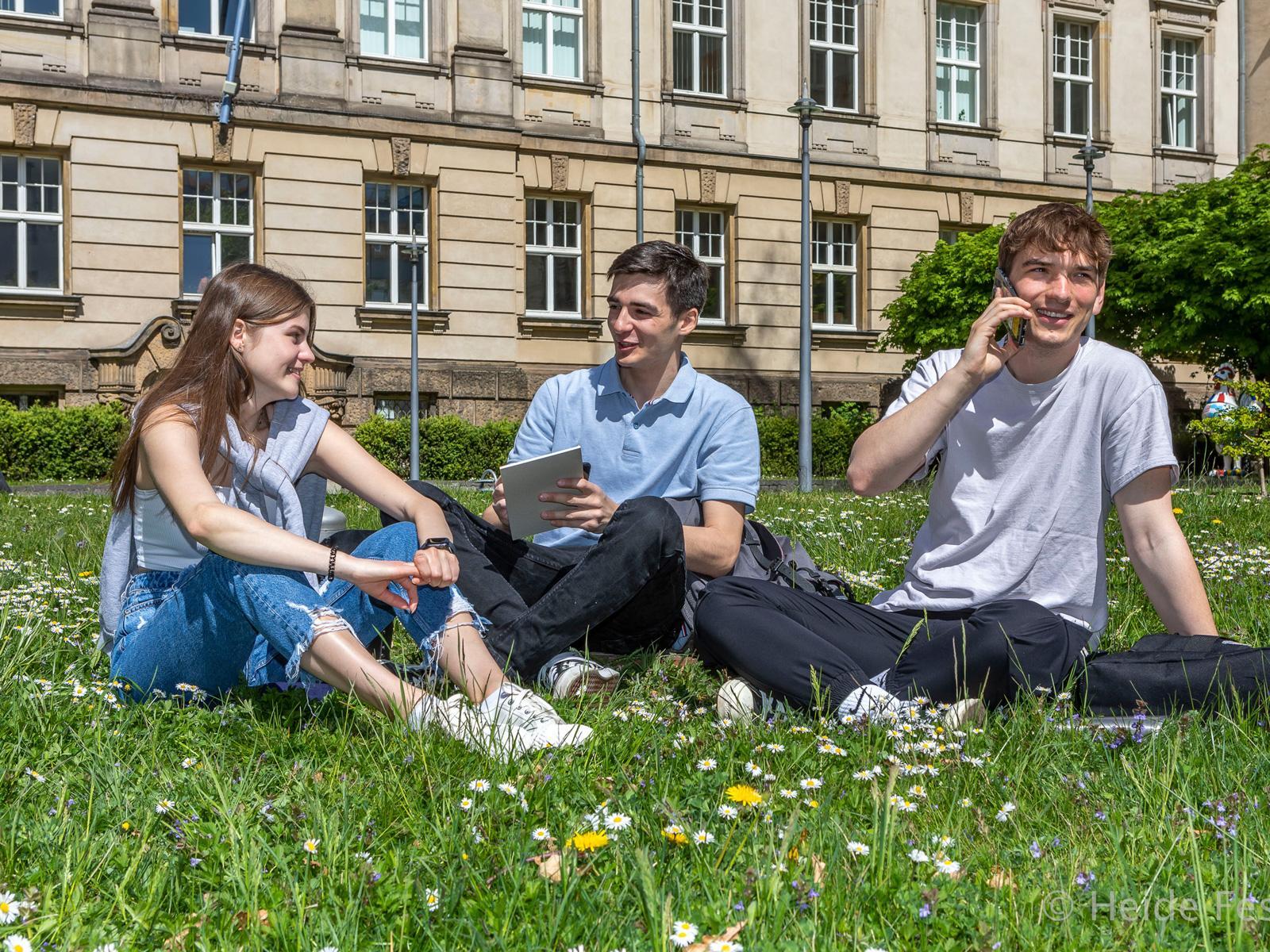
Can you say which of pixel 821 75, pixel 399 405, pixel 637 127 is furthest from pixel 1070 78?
pixel 399 405

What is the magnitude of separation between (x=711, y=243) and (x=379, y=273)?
6.41 metres

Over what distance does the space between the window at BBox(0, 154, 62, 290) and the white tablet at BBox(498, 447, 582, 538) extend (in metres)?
16.9

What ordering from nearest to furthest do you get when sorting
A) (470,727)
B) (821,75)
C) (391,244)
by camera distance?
(470,727) → (391,244) → (821,75)

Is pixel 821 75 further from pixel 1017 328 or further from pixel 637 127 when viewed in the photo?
pixel 1017 328

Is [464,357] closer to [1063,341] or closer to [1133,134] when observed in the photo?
[1133,134]

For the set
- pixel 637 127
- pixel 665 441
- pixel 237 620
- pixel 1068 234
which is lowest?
pixel 237 620

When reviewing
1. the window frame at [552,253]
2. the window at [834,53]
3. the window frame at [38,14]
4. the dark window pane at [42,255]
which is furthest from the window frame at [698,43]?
the dark window pane at [42,255]

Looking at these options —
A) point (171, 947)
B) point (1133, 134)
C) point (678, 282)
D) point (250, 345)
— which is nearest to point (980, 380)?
point (678, 282)

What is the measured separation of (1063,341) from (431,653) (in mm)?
2012

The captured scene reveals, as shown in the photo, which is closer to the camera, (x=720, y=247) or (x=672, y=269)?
(x=672, y=269)

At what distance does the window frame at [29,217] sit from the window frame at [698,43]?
1038 cm

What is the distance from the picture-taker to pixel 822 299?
78.3ft

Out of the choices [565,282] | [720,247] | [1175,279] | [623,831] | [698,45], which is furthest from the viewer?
[720,247]

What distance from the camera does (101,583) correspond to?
3484mm
